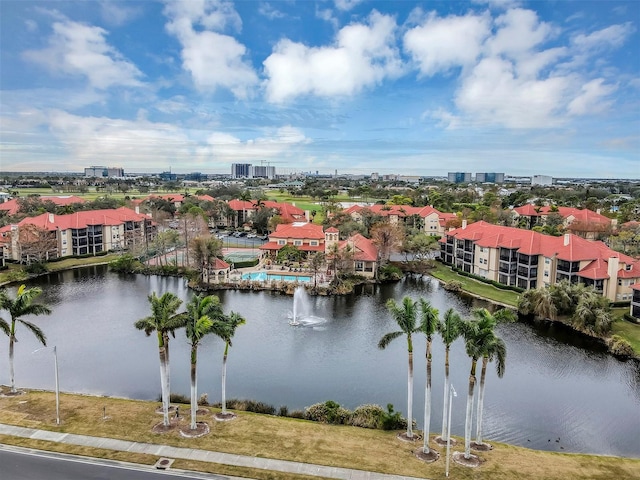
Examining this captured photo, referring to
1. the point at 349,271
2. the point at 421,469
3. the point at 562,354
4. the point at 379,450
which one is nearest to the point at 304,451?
the point at 379,450

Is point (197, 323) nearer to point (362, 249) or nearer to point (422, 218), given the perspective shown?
point (362, 249)

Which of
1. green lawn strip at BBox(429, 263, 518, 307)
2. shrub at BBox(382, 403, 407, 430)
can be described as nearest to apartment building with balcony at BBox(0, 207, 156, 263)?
green lawn strip at BBox(429, 263, 518, 307)

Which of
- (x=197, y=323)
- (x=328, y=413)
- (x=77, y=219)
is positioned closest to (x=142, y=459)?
(x=197, y=323)

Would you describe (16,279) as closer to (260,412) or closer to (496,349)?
(260,412)

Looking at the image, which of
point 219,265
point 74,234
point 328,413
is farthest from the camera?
point 74,234

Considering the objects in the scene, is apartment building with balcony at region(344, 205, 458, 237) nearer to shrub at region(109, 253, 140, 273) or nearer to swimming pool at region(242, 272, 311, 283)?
swimming pool at region(242, 272, 311, 283)

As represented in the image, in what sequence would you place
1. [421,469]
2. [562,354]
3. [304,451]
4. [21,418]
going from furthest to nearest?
[562,354] < [21,418] < [304,451] < [421,469]
